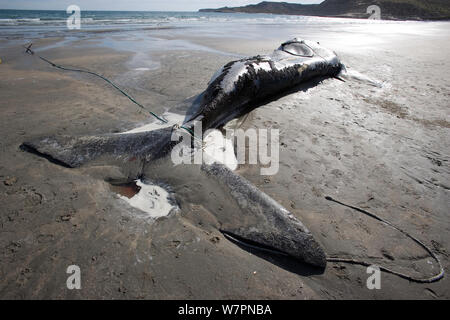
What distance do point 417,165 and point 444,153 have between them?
618mm

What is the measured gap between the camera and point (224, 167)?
263cm

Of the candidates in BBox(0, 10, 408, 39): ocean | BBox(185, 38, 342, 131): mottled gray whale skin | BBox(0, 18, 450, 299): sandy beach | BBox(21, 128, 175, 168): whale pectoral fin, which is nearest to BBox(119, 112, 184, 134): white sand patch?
BBox(0, 18, 450, 299): sandy beach

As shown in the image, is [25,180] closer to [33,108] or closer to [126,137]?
[126,137]

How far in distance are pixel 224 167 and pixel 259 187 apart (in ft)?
1.58

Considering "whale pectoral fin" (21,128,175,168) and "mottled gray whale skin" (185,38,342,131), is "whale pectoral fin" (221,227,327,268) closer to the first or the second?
"whale pectoral fin" (21,128,175,168)

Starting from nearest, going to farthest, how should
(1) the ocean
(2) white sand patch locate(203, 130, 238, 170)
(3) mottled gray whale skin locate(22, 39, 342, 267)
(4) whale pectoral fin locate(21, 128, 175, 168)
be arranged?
1. (3) mottled gray whale skin locate(22, 39, 342, 267)
2. (4) whale pectoral fin locate(21, 128, 175, 168)
3. (2) white sand patch locate(203, 130, 238, 170)
4. (1) the ocean

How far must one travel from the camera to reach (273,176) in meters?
2.96

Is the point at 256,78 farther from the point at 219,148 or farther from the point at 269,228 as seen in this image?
the point at 269,228

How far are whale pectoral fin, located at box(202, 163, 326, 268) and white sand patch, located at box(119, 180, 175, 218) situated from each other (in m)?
0.61

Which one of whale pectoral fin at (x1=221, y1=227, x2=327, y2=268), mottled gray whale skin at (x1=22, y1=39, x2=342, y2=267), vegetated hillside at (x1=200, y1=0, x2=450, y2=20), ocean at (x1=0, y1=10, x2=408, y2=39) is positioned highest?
vegetated hillside at (x1=200, y1=0, x2=450, y2=20)

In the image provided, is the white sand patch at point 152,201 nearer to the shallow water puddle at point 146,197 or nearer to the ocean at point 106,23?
the shallow water puddle at point 146,197

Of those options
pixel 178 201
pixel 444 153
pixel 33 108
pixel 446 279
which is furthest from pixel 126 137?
pixel 444 153

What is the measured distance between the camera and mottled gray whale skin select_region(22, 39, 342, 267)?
6.37ft

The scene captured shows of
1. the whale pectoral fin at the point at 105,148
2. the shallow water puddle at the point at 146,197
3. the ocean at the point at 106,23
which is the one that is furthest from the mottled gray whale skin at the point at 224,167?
the ocean at the point at 106,23
